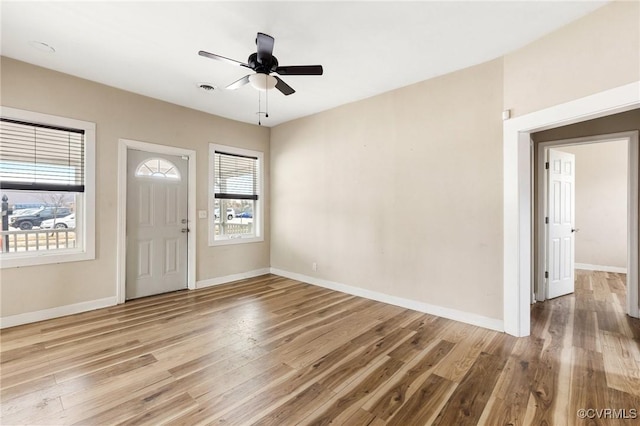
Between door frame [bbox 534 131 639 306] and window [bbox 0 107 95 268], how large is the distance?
19.7 ft

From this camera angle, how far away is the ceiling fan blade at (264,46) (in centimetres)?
241

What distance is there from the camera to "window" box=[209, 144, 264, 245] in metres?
4.94

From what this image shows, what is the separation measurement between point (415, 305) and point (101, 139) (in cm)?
464

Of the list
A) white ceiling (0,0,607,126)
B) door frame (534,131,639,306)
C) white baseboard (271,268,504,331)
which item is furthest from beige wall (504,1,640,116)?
white baseboard (271,268,504,331)

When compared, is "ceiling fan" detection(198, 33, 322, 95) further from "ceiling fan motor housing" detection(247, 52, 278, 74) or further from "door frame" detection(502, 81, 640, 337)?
"door frame" detection(502, 81, 640, 337)

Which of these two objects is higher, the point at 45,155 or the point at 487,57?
the point at 487,57

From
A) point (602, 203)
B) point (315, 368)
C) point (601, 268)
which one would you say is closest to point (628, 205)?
point (602, 203)

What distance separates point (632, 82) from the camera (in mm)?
2102

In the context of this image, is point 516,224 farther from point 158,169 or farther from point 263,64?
point 158,169

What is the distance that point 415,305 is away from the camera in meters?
3.69

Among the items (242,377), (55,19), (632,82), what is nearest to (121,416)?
(242,377)

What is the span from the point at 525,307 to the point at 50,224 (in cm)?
544

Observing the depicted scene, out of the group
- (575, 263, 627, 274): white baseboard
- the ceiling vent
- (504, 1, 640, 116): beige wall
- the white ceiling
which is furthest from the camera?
(575, 263, 627, 274): white baseboard

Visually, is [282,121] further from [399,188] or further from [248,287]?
[248,287]
